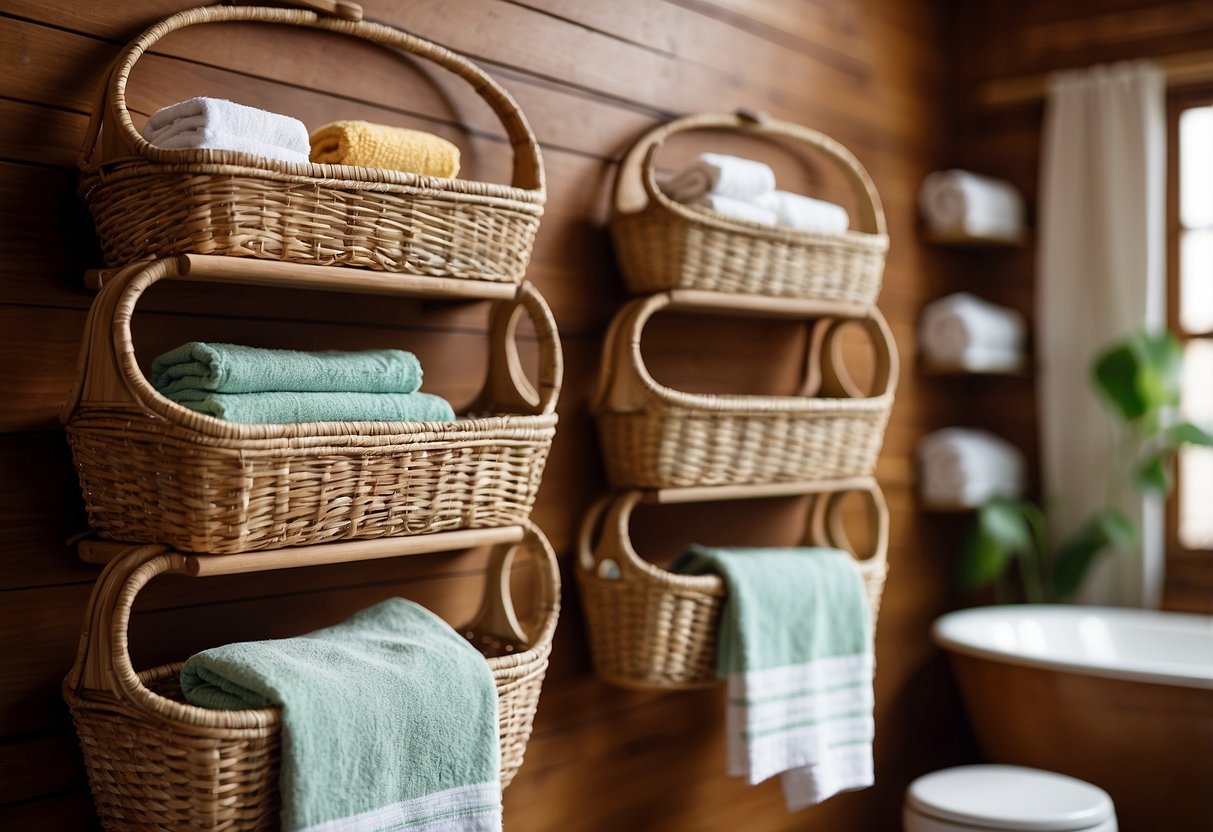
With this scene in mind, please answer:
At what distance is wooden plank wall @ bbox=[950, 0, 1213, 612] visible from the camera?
298 cm

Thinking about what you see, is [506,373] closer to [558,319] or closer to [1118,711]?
[558,319]

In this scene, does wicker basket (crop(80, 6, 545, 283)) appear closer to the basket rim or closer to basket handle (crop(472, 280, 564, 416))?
the basket rim

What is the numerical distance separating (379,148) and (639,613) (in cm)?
87

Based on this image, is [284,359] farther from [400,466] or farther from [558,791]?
[558,791]

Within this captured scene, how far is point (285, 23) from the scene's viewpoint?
5.12ft

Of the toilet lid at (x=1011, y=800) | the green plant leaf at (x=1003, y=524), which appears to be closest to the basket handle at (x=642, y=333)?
the green plant leaf at (x=1003, y=524)

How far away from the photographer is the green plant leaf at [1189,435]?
106 inches

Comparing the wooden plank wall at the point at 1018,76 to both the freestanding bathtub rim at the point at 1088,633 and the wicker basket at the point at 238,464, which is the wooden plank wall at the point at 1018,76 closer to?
the freestanding bathtub rim at the point at 1088,633

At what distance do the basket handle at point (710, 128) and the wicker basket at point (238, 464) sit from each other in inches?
22.4

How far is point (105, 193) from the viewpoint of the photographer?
1.36 metres

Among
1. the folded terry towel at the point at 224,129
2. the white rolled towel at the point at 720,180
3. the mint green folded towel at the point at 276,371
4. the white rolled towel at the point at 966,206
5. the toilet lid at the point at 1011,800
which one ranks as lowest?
the toilet lid at the point at 1011,800

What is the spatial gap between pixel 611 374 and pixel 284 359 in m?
0.70

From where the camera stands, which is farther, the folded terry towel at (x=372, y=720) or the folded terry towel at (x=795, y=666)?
the folded terry towel at (x=795, y=666)

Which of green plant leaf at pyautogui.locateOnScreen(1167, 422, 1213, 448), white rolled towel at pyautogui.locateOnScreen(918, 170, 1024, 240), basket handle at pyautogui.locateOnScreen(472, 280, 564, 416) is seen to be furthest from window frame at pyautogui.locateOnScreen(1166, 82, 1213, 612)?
basket handle at pyautogui.locateOnScreen(472, 280, 564, 416)
